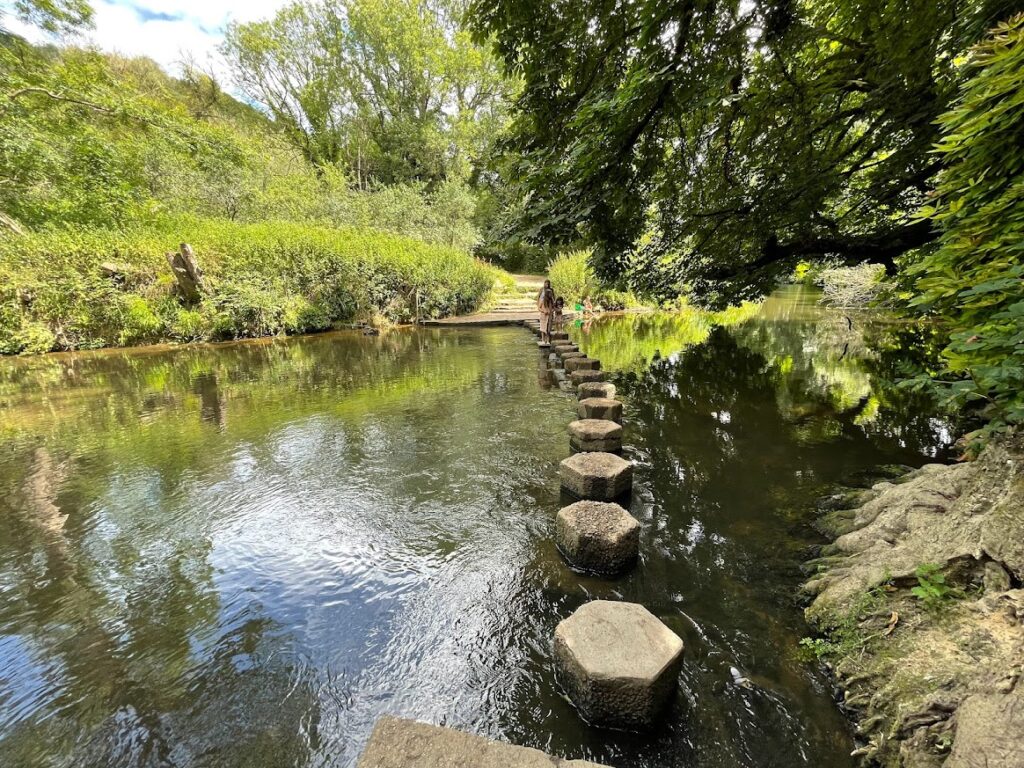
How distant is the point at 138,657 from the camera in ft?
7.24

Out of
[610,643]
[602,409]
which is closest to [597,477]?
[602,409]

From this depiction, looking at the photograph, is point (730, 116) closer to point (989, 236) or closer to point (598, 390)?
point (598, 390)

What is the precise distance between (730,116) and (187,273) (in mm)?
13220

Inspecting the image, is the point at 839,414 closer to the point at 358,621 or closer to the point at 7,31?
the point at 358,621

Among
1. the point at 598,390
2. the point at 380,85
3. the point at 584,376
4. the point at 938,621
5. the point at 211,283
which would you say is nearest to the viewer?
the point at 938,621

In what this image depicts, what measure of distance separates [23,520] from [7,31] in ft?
54.3

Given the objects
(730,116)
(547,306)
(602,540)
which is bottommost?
(602,540)

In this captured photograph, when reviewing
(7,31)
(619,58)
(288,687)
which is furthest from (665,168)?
(7,31)

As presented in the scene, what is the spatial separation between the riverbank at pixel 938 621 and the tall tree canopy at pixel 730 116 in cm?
264

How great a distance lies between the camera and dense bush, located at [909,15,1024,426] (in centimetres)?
158

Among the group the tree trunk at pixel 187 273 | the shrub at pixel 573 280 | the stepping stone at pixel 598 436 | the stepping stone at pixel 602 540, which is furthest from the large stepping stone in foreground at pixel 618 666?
the shrub at pixel 573 280

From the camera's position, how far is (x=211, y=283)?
11.8 m

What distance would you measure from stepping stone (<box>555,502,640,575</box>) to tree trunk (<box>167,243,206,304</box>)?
1309 cm

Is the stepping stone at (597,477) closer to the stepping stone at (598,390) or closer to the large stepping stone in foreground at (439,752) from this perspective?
the stepping stone at (598,390)
